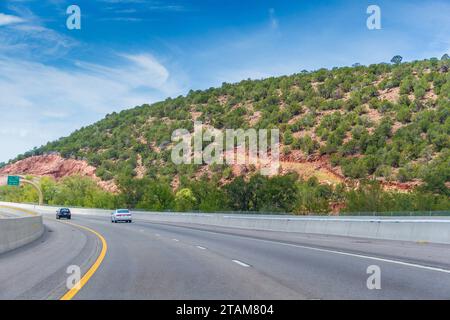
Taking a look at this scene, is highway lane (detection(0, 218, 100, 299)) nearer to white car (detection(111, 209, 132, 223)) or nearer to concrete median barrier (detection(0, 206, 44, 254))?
concrete median barrier (detection(0, 206, 44, 254))

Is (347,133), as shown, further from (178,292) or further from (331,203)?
(178,292)

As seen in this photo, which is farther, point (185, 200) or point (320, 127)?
point (320, 127)

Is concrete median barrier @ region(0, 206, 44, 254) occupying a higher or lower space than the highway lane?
higher

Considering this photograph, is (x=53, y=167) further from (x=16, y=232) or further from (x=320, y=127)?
(x=16, y=232)

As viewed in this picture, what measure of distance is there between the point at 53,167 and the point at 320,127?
249ft

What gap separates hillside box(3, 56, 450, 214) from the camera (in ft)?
295

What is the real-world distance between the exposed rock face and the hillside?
196 centimetres

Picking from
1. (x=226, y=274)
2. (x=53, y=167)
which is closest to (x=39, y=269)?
(x=226, y=274)

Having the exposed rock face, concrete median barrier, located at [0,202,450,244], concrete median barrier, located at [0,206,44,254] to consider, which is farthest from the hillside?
concrete median barrier, located at [0,206,44,254]

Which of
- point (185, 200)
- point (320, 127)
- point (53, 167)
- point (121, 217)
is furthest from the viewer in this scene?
point (53, 167)

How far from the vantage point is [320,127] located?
109 m
